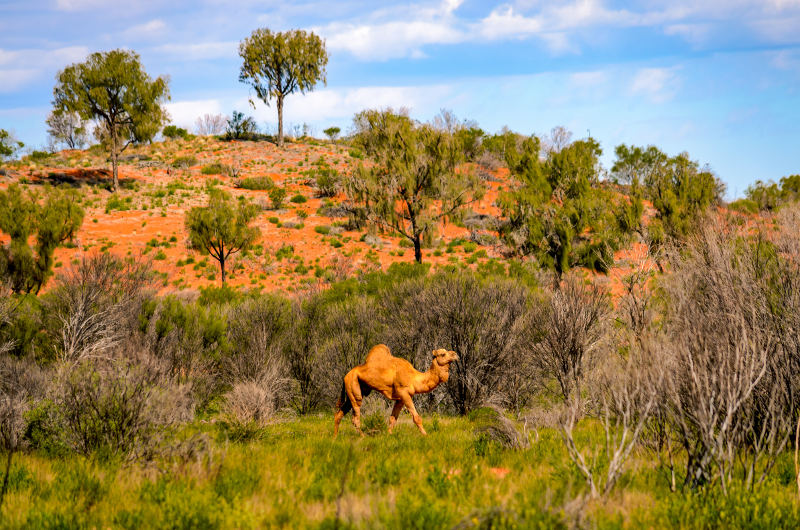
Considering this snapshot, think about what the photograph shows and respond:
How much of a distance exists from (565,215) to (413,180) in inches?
426

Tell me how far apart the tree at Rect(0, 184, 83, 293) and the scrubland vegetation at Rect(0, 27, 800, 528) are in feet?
0.33

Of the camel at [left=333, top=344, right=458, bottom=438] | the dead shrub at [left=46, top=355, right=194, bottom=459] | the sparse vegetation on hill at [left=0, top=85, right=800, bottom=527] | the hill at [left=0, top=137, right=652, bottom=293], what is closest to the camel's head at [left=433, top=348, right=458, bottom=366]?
the camel at [left=333, top=344, right=458, bottom=438]

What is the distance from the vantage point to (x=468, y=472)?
529cm

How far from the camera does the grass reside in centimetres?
398

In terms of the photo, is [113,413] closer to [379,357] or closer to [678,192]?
[379,357]

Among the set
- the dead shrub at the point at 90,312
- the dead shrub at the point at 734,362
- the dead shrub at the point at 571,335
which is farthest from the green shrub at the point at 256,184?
the dead shrub at the point at 734,362

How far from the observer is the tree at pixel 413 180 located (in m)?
23.3

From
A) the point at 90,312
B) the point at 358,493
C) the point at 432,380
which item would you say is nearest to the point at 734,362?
A: the point at 432,380

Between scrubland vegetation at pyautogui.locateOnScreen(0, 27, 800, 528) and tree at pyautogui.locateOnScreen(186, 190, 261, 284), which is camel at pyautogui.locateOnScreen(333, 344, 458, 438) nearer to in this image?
scrubland vegetation at pyautogui.locateOnScreen(0, 27, 800, 528)

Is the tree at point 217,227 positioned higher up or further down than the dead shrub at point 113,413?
higher up

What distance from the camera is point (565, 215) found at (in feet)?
92.6

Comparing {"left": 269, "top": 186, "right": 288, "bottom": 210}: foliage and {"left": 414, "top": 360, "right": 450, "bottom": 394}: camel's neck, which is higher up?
{"left": 269, "top": 186, "right": 288, "bottom": 210}: foliage

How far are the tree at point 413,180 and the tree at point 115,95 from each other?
1094 inches

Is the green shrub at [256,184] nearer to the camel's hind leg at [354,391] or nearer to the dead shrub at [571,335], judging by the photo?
the dead shrub at [571,335]
